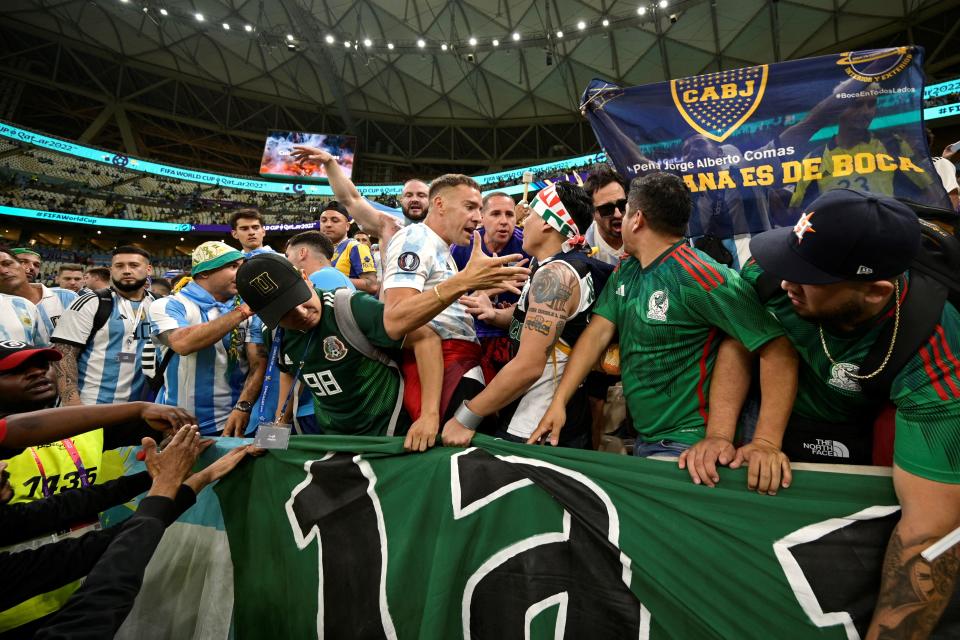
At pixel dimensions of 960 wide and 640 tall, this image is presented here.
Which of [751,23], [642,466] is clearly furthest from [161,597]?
[751,23]

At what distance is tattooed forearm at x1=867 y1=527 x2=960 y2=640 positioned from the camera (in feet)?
3.84

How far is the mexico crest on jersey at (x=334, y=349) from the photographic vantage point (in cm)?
232

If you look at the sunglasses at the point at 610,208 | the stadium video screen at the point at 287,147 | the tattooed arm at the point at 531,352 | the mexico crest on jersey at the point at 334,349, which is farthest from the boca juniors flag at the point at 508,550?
the stadium video screen at the point at 287,147

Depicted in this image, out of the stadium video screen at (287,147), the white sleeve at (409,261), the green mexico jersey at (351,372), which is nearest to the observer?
the white sleeve at (409,261)

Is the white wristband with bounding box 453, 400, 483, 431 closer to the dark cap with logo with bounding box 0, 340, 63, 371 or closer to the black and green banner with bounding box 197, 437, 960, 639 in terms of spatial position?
the black and green banner with bounding box 197, 437, 960, 639

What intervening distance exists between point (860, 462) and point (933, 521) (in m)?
0.44

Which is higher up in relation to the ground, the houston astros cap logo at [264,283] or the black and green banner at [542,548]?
the houston astros cap logo at [264,283]

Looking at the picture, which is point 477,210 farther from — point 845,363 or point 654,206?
point 845,363

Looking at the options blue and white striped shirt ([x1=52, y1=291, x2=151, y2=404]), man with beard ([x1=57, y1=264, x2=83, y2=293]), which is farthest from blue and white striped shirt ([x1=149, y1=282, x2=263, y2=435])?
man with beard ([x1=57, y1=264, x2=83, y2=293])

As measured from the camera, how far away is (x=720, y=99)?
3.20 metres

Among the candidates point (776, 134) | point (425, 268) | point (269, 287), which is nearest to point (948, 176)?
point (776, 134)

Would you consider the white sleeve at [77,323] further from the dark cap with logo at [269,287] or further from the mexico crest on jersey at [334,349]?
the mexico crest on jersey at [334,349]

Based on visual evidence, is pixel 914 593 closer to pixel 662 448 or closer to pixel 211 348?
pixel 662 448

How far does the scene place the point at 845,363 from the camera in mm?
1477
